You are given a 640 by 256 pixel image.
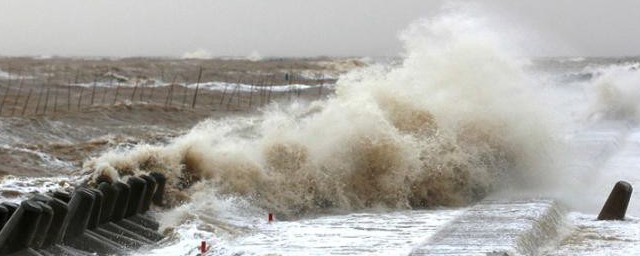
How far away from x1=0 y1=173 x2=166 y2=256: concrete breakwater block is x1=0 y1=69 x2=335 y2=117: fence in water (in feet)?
55.4

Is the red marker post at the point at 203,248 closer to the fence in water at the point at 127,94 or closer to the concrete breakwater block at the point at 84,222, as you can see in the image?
the concrete breakwater block at the point at 84,222

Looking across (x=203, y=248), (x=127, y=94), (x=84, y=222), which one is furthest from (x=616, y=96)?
(x=84, y=222)

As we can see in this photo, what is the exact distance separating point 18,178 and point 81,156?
3.70m

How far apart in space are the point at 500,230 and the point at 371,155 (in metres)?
5.32

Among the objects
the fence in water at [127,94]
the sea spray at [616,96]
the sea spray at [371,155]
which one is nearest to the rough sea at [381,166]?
Result: the sea spray at [371,155]

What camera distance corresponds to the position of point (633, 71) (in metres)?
41.4

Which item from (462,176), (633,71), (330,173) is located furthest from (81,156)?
(633,71)

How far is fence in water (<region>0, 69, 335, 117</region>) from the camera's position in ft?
112

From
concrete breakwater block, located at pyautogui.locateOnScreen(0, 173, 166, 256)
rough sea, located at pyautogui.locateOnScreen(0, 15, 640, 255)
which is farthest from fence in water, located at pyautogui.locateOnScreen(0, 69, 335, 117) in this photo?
concrete breakwater block, located at pyautogui.locateOnScreen(0, 173, 166, 256)

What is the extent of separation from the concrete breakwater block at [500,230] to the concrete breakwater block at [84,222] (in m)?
3.36

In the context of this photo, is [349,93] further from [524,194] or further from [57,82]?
[57,82]

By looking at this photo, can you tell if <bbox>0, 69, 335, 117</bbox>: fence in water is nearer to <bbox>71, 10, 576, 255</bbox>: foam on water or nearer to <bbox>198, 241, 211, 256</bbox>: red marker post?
<bbox>71, 10, 576, 255</bbox>: foam on water

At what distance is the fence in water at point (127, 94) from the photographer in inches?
1339

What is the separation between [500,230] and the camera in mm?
10180
